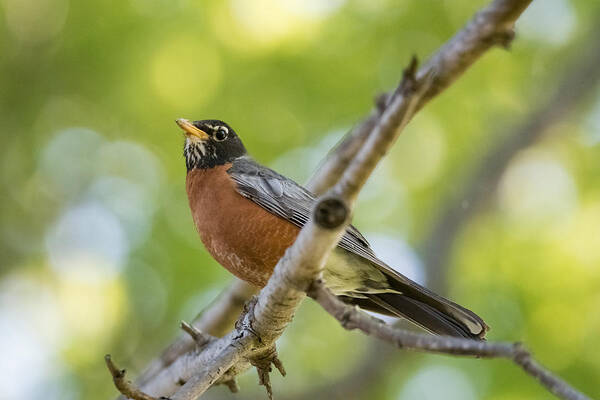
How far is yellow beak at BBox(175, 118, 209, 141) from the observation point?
645cm

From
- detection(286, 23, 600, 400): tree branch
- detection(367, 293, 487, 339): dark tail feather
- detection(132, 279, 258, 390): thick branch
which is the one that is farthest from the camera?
detection(286, 23, 600, 400): tree branch

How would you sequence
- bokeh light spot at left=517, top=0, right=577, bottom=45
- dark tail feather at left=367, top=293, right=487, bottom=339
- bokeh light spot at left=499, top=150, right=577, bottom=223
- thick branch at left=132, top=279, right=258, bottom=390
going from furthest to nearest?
bokeh light spot at left=517, top=0, right=577, bottom=45
bokeh light spot at left=499, top=150, right=577, bottom=223
thick branch at left=132, top=279, right=258, bottom=390
dark tail feather at left=367, top=293, right=487, bottom=339

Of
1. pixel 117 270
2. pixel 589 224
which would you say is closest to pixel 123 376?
pixel 117 270

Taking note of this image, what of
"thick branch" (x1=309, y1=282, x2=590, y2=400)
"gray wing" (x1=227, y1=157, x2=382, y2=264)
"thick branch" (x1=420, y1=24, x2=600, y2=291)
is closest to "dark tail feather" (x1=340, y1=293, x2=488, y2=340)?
"gray wing" (x1=227, y1=157, x2=382, y2=264)

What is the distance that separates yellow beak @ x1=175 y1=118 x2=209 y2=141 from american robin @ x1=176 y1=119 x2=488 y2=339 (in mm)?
592

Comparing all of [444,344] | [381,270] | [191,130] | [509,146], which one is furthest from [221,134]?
[444,344]

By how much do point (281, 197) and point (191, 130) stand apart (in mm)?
1374

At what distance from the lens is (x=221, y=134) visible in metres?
6.78

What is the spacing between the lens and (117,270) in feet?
30.4

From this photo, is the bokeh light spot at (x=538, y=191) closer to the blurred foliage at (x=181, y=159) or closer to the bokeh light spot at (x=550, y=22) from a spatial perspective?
the blurred foliage at (x=181, y=159)

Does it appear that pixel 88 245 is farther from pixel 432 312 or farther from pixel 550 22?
pixel 550 22

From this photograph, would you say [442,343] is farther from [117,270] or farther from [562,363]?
[117,270]

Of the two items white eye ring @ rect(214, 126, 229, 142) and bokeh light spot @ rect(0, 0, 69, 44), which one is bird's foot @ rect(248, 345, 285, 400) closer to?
white eye ring @ rect(214, 126, 229, 142)

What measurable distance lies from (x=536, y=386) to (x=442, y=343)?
585cm
